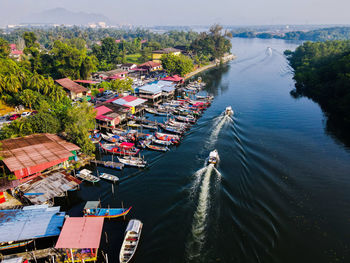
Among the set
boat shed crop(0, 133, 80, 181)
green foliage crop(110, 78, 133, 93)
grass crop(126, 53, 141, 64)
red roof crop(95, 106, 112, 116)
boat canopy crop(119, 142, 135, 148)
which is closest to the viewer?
boat shed crop(0, 133, 80, 181)

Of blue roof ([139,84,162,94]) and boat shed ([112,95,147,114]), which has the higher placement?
blue roof ([139,84,162,94])

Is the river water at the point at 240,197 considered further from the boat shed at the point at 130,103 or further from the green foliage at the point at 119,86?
the green foliage at the point at 119,86

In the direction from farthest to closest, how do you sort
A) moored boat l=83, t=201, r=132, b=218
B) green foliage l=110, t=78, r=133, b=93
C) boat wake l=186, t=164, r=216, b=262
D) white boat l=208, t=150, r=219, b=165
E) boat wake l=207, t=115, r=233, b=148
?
green foliage l=110, t=78, r=133, b=93 → boat wake l=207, t=115, r=233, b=148 → white boat l=208, t=150, r=219, b=165 → moored boat l=83, t=201, r=132, b=218 → boat wake l=186, t=164, r=216, b=262

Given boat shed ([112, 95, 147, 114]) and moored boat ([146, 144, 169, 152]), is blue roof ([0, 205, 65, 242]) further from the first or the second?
boat shed ([112, 95, 147, 114])

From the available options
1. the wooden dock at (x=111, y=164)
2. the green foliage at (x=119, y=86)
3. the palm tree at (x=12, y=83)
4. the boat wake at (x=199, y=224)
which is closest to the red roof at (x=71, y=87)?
the green foliage at (x=119, y=86)

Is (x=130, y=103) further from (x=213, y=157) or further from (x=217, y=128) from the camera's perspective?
(x=213, y=157)

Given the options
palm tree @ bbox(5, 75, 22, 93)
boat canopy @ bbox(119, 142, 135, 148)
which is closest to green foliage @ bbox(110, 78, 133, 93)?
palm tree @ bbox(5, 75, 22, 93)

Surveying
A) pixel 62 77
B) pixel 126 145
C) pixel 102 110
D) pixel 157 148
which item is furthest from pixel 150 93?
pixel 62 77
